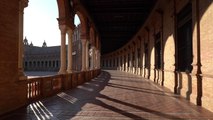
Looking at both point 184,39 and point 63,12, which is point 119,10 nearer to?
point 63,12

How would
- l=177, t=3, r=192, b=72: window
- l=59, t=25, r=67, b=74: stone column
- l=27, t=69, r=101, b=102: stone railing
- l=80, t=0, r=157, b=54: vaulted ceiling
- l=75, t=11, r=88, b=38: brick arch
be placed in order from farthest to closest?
l=75, t=11, r=88, b=38: brick arch, l=80, t=0, r=157, b=54: vaulted ceiling, l=59, t=25, r=67, b=74: stone column, l=177, t=3, r=192, b=72: window, l=27, t=69, r=101, b=102: stone railing

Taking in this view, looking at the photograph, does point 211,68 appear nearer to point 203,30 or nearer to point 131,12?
point 203,30

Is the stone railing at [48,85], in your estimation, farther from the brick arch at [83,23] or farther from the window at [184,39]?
the brick arch at [83,23]

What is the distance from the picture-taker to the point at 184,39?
12.6 m

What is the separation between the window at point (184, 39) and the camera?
37.7 feet

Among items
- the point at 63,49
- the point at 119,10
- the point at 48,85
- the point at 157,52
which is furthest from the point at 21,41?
the point at 119,10

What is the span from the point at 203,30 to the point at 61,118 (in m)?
5.70

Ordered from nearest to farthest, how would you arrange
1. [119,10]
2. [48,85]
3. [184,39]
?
[48,85], [184,39], [119,10]

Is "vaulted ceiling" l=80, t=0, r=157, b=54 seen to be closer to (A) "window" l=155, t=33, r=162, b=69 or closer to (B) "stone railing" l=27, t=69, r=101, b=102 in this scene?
(A) "window" l=155, t=33, r=162, b=69

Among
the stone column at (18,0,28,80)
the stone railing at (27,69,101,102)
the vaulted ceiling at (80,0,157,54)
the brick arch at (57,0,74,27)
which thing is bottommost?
the stone railing at (27,69,101,102)

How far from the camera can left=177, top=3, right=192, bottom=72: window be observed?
1149cm

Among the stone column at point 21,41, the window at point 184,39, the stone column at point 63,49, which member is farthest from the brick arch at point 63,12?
the window at point 184,39

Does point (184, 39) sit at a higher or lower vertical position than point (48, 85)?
higher

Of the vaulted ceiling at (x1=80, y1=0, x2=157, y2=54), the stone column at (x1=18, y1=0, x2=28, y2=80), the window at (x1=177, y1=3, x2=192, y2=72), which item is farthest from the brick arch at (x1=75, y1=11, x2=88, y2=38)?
the stone column at (x1=18, y1=0, x2=28, y2=80)
